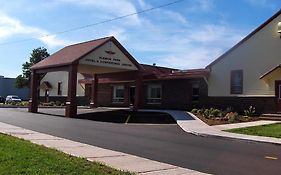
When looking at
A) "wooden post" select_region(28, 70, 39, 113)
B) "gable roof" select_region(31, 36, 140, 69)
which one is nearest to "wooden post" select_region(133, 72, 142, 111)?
"gable roof" select_region(31, 36, 140, 69)

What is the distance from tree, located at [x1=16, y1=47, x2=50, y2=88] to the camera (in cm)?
7475

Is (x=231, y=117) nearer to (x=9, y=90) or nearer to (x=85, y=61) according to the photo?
(x=85, y=61)

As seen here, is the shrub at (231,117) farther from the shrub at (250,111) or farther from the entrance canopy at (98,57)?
the entrance canopy at (98,57)

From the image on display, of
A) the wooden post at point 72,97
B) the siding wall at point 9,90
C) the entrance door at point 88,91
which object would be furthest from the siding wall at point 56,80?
the siding wall at point 9,90

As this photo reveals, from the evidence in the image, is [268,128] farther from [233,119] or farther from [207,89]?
[207,89]

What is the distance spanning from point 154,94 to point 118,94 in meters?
6.67

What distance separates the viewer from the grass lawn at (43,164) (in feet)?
27.0

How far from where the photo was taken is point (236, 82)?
30.4m

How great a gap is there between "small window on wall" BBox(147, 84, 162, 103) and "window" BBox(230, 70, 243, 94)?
915cm

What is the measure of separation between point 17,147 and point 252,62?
21213mm

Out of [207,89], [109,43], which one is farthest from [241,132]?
[109,43]

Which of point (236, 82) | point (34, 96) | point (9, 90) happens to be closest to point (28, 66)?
point (9, 90)

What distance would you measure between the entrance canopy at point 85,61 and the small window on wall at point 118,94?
6952 mm

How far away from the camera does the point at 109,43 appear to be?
34031mm
